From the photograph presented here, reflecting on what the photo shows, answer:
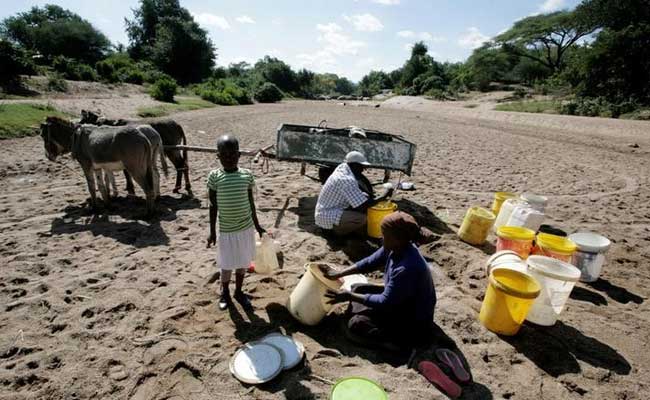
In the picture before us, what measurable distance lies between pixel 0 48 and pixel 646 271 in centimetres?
2611

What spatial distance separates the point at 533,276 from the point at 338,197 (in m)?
2.55

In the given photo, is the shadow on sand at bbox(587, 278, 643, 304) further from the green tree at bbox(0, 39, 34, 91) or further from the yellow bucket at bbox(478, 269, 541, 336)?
the green tree at bbox(0, 39, 34, 91)

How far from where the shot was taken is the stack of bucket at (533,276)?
10.6ft

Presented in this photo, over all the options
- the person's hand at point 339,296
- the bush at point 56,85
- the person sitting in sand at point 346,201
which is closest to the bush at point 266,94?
the bush at point 56,85

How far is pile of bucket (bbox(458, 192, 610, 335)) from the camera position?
3.24m

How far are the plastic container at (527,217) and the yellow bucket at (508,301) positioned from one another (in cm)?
199

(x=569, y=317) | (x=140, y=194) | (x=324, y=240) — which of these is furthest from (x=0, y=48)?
(x=569, y=317)

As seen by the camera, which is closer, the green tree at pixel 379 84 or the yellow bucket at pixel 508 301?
the yellow bucket at pixel 508 301

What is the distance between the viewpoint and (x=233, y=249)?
11.3ft

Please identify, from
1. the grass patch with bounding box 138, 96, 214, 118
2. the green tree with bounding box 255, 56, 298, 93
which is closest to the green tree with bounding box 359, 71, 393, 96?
the green tree with bounding box 255, 56, 298, 93

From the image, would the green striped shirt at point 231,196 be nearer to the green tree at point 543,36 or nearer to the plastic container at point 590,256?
the plastic container at point 590,256

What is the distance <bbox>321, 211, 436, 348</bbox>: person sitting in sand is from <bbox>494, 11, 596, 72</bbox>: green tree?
1642 inches

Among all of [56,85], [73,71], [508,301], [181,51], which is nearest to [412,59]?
[181,51]

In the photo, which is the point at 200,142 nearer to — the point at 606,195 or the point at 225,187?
the point at 225,187
